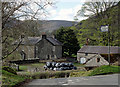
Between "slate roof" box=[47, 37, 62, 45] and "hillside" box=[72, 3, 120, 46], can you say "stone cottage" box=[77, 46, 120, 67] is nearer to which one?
"hillside" box=[72, 3, 120, 46]

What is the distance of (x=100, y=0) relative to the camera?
27.3 metres

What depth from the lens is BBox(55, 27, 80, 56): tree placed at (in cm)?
4181

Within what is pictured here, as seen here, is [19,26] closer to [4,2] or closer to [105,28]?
[4,2]

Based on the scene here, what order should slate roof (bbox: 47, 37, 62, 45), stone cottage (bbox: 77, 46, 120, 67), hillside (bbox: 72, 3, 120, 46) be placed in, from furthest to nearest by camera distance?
slate roof (bbox: 47, 37, 62, 45) → hillside (bbox: 72, 3, 120, 46) → stone cottage (bbox: 77, 46, 120, 67)

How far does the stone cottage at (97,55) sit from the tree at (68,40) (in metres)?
5.02

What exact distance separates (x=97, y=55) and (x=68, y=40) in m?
17.5

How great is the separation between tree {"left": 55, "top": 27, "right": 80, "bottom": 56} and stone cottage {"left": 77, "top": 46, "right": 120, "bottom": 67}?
16.5 ft

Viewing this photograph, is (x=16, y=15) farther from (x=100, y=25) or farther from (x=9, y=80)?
(x=100, y=25)

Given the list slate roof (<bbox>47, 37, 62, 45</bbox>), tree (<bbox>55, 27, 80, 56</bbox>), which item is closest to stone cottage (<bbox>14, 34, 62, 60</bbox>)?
slate roof (<bbox>47, 37, 62, 45</bbox>)

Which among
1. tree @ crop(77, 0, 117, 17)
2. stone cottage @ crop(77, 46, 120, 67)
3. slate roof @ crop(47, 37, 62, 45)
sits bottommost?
stone cottage @ crop(77, 46, 120, 67)

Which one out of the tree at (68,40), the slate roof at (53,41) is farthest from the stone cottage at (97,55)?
the slate roof at (53,41)

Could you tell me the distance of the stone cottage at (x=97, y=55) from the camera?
2268 cm

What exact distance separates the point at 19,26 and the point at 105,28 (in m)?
6.94

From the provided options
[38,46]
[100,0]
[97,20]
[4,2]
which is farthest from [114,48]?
[4,2]
